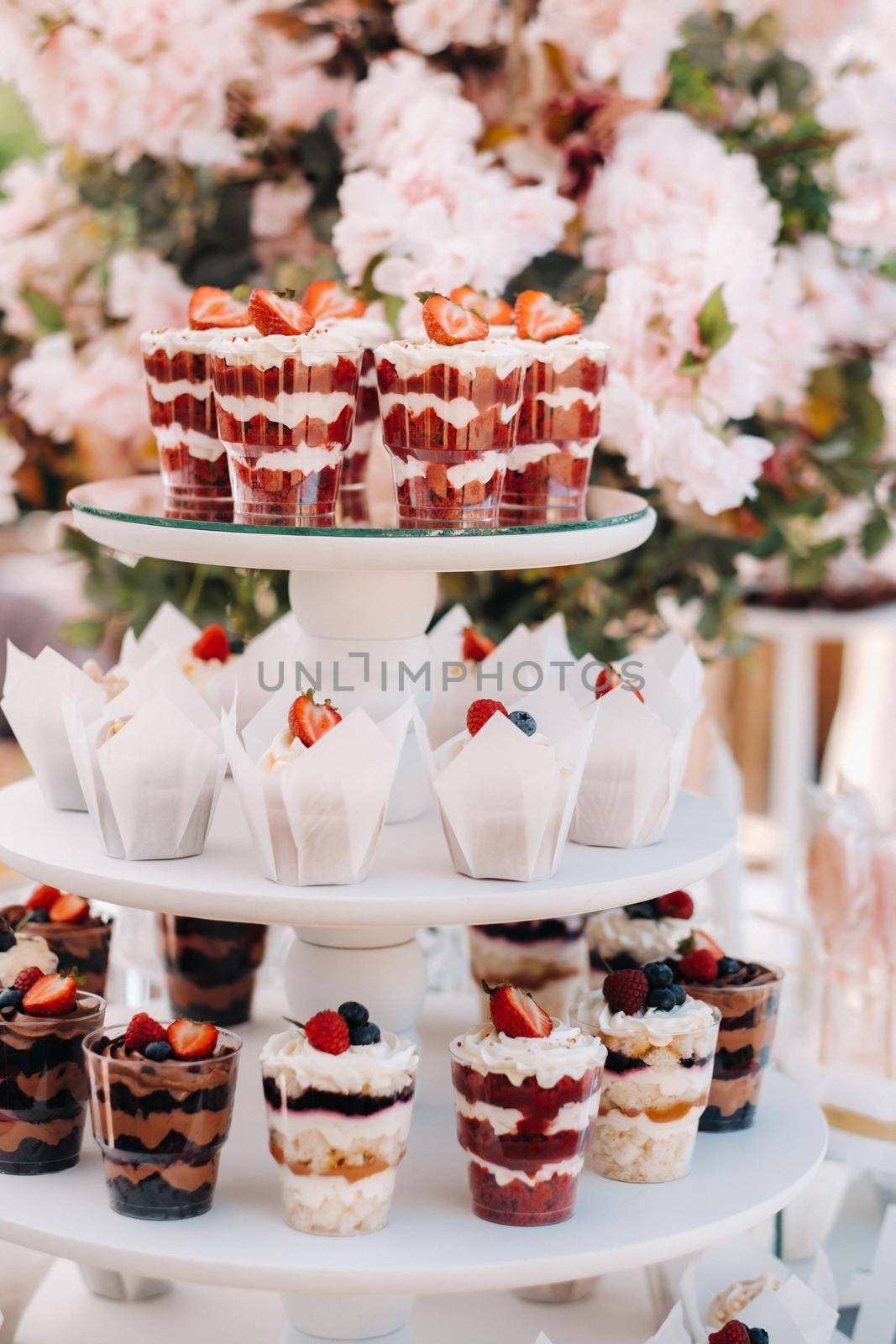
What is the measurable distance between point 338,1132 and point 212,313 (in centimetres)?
74

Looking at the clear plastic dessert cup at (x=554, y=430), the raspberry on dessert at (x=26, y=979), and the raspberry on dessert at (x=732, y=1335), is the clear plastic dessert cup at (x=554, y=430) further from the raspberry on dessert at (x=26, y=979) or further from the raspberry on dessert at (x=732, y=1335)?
the raspberry on dessert at (x=732, y=1335)

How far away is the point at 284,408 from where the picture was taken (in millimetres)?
1323

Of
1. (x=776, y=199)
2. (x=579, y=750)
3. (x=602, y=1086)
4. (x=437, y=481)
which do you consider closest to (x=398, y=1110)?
(x=602, y=1086)

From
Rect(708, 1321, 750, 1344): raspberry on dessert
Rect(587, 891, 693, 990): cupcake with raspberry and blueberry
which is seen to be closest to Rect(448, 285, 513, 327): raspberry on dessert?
Rect(587, 891, 693, 990): cupcake with raspberry and blueberry

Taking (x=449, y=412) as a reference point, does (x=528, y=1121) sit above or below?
below

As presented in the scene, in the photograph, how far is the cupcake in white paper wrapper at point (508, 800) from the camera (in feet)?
4.35

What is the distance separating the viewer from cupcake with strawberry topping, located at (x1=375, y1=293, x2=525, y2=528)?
4.31 ft

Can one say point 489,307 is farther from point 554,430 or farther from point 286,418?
point 286,418

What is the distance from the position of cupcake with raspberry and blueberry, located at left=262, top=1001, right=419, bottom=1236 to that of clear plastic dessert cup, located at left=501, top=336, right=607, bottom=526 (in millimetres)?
504

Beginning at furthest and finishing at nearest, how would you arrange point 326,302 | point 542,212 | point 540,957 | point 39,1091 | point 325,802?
point 540,957, point 542,212, point 326,302, point 39,1091, point 325,802

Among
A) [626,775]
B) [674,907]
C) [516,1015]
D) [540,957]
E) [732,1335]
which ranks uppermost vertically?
[626,775]

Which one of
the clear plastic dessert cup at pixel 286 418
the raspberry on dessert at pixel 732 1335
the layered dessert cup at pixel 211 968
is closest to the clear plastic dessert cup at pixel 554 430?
the clear plastic dessert cup at pixel 286 418

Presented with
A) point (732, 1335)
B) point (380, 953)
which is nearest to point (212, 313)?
point (380, 953)

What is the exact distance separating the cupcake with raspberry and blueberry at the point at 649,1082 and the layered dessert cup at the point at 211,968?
20.8 inches
